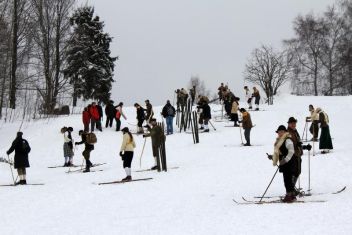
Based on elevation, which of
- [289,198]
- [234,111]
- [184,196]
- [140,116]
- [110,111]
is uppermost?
[110,111]

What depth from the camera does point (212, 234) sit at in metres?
8.32

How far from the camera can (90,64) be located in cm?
4219

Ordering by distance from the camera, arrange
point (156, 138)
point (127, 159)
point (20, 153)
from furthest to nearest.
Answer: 1. point (156, 138)
2. point (20, 153)
3. point (127, 159)

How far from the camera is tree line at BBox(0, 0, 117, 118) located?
3541 centimetres

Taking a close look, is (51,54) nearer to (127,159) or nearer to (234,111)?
(234,111)

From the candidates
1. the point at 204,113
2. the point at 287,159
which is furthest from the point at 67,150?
the point at 287,159

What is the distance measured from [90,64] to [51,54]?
448 centimetres

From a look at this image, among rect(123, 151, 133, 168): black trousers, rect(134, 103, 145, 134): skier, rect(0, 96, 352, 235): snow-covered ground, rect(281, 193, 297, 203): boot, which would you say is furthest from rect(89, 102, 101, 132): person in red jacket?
rect(281, 193, 297, 203): boot

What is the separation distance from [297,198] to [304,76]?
45.4 metres

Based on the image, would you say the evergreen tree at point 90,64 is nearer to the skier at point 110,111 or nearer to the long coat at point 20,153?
the skier at point 110,111

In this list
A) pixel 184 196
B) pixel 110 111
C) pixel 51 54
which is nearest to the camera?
pixel 184 196

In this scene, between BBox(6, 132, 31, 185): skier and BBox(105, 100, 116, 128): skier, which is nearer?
BBox(6, 132, 31, 185): skier

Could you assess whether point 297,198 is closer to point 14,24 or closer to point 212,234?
point 212,234

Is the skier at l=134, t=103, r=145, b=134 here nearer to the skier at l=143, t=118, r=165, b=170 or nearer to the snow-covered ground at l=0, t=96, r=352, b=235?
the snow-covered ground at l=0, t=96, r=352, b=235
